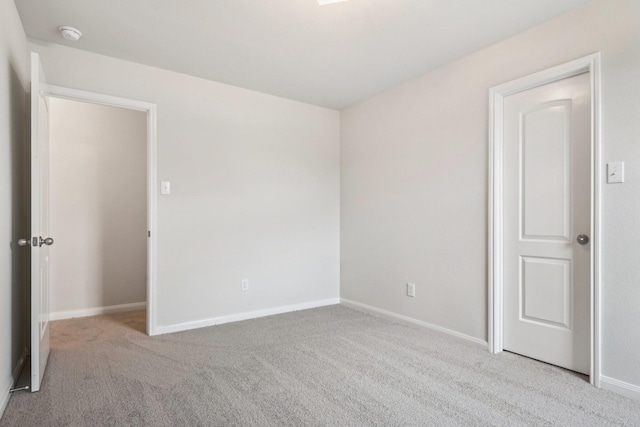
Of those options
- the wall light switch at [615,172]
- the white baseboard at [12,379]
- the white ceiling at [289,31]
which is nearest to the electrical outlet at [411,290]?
the wall light switch at [615,172]

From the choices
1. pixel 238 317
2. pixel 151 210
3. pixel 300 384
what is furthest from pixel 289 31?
pixel 238 317

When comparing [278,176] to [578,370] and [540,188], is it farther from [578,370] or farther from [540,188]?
[578,370]

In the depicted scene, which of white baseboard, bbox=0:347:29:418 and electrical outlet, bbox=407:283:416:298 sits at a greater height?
electrical outlet, bbox=407:283:416:298

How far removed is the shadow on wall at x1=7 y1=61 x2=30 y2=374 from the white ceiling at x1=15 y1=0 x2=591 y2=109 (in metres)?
0.56

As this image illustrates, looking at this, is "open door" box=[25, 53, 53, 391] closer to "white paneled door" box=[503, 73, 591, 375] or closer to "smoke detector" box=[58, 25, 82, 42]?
"smoke detector" box=[58, 25, 82, 42]

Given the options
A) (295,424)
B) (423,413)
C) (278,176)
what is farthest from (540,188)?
(278,176)

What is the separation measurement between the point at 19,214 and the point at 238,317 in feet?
6.51

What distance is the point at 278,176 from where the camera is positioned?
13.0 ft

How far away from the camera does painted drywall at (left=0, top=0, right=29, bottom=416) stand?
1.94 m

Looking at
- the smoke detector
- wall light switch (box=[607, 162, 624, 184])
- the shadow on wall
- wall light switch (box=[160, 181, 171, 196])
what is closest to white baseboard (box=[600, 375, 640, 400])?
wall light switch (box=[607, 162, 624, 184])

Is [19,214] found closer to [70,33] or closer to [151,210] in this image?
[151,210]

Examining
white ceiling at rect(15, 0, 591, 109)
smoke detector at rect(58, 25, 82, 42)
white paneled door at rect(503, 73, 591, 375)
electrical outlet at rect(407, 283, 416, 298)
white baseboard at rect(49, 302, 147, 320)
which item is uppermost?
white ceiling at rect(15, 0, 591, 109)

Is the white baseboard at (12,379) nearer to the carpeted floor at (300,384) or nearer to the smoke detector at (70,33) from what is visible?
the carpeted floor at (300,384)

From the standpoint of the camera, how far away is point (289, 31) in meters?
2.59
